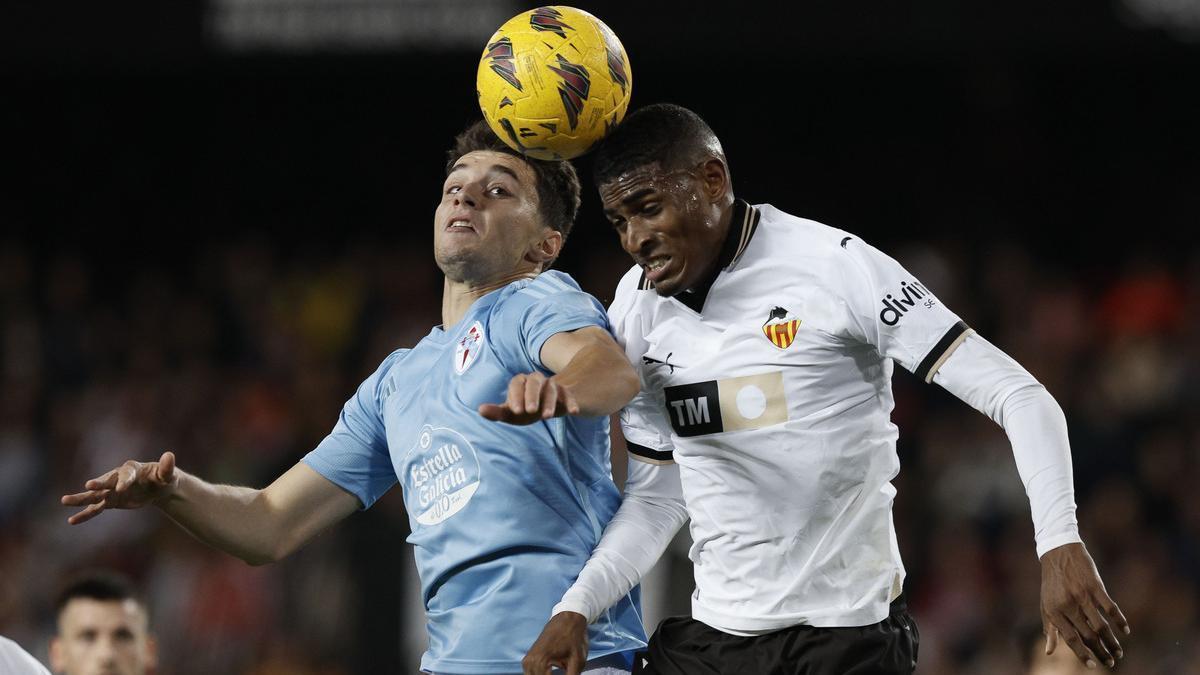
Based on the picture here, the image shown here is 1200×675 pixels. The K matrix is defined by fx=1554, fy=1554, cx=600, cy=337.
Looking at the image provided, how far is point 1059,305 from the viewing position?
34.2 feet

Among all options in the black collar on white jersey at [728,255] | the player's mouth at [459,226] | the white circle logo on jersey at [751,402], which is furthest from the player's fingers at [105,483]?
the white circle logo on jersey at [751,402]

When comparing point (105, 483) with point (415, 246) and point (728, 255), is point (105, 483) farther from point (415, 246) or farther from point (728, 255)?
point (415, 246)

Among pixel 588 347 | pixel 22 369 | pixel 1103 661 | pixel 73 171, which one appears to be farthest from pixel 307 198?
pixel 1103 661

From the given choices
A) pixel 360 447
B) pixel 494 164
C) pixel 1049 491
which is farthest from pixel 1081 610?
pixel 360 447

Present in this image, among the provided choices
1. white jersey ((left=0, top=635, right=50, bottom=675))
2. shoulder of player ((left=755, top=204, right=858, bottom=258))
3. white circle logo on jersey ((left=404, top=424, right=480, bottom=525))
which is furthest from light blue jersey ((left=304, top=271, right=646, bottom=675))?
white jersey ((left=0, top=635, right=50, bottom=675))

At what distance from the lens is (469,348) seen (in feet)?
13.1

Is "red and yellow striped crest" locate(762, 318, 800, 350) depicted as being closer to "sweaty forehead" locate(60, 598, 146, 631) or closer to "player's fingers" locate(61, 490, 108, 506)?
"player's fingers" locate(61, 490, 108, 506)

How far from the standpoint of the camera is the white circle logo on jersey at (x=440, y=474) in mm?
3879

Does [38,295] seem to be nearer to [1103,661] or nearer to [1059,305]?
[1059,305]

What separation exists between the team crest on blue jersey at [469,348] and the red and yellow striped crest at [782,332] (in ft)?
2.40

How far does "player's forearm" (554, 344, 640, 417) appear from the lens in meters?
3.37

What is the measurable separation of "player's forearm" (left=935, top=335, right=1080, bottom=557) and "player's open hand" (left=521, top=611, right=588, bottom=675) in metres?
1.03

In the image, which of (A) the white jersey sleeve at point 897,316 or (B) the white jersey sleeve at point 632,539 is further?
(B) the white jersey sleeve at point 632,539

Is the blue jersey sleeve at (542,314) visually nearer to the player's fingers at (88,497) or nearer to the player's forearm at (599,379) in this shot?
the player's forearm at (599,379)
